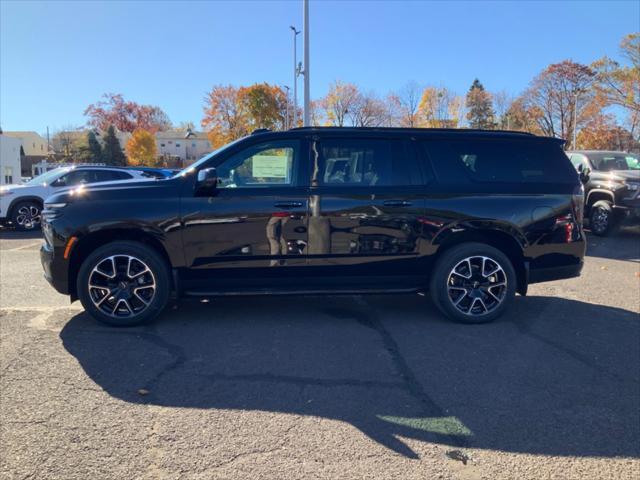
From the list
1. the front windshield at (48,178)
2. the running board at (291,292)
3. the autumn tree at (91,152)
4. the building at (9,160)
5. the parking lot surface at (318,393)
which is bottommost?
the parking lot surface at (318,393)

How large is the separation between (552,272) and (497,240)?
2.16ft

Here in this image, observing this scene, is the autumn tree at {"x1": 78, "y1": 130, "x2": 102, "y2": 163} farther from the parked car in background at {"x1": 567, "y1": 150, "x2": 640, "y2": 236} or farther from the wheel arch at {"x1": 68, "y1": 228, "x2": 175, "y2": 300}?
the wheel arch at {"x1": 68, "y1": 228, "x2": 175, "y2": 300}

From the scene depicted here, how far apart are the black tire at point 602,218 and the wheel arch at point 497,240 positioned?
736 cm

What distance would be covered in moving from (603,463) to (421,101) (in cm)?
5099

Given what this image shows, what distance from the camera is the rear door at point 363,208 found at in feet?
16.6

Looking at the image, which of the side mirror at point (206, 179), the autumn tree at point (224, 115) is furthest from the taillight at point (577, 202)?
the autumn tree at point (224, 115)

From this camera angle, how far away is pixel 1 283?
705 cm

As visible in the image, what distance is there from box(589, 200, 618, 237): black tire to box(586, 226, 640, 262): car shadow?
180mm

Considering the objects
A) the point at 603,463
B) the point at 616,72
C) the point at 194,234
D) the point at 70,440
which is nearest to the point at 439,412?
the point at 603,463

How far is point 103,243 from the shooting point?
5.09 meters

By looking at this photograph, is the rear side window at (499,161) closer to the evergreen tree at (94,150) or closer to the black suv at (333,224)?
the black suv at (333,224)

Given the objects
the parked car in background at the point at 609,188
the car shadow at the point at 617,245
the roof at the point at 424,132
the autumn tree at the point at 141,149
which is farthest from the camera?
the autumn tree at the point at 141,149

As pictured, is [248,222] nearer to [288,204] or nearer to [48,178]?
[288,204]

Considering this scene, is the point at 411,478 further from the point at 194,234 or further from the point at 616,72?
the point at 616,72
